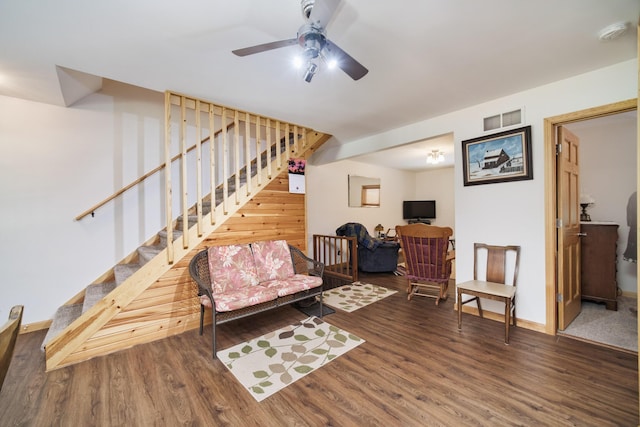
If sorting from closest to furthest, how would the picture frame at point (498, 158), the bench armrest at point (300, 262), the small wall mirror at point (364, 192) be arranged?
the picture frame at point (498, 158) → the bench armrest at point (300, 262) → the small wall mirror at point (364, 192)

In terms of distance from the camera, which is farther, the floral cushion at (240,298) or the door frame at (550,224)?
the door frame at (550,224)

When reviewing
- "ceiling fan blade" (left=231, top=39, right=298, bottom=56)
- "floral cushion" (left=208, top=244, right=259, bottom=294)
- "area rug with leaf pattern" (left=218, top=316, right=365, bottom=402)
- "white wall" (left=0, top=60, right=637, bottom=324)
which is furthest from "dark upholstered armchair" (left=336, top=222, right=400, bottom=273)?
"ceiling fan blade" (left=231, top=39, right=298, bottom=56)

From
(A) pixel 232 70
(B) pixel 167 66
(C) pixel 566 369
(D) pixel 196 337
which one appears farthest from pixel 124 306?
(C) pixel 566 369

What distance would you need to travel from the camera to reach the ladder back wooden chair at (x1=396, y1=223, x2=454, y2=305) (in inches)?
131

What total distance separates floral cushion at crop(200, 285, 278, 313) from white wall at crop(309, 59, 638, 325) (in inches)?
91.9

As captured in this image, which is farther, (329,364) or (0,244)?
(0,244)

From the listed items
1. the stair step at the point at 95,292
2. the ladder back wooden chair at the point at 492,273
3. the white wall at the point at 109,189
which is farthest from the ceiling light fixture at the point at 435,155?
the stair step at the point at 95,292

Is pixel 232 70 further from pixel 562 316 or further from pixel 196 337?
pixel 562 316

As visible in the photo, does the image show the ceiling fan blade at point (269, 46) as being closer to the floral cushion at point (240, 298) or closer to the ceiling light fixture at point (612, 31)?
the floral cushion at point (240, 298)

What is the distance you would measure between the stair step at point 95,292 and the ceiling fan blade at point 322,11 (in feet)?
10.0

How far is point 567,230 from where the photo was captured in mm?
2717

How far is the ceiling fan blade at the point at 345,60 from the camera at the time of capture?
150 centimetres

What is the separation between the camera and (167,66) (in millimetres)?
2207

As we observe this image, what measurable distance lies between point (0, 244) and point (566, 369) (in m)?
5.29
